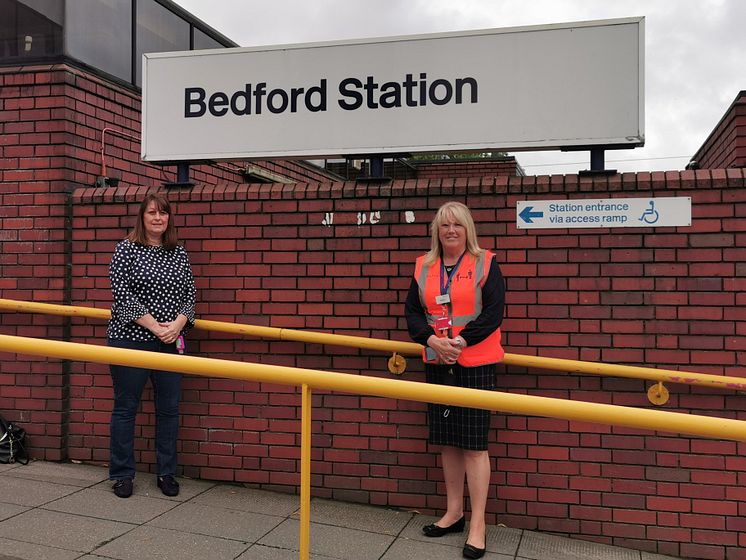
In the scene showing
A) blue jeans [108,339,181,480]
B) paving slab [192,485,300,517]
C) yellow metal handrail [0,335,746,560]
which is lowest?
paving slab [192,485,300,517]

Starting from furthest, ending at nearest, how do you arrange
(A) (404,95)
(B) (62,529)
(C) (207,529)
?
1. (A) (404,95)
2. (C) (207,529)
3. (B) (62,529)

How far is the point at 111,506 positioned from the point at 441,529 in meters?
1.70

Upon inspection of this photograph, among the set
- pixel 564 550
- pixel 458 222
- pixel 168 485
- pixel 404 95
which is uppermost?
pixel 404 95

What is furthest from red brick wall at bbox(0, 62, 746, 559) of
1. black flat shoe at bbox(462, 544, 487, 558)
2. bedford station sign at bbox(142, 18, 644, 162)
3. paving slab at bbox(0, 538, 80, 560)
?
paving slab at bbox(0, 538, 80, 560)

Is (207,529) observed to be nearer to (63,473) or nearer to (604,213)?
(63,473)

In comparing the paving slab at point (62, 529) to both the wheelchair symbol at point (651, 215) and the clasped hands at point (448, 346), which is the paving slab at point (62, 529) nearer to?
the clasped hands at point (448, 346)

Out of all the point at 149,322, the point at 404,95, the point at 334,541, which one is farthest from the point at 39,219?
the point at 334,541

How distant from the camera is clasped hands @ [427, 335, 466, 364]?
322 centimetres

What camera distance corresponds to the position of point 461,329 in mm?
3287

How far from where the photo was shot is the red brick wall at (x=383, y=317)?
357 cm

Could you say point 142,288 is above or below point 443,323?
above

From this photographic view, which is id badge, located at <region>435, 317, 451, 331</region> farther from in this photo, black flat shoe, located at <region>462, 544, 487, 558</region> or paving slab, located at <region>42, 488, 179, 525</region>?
paving slab, located at <region>42, 488, 179, 525</region>

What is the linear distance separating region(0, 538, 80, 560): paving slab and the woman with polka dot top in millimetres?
705

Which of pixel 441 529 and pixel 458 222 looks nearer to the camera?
pixel 458 222
